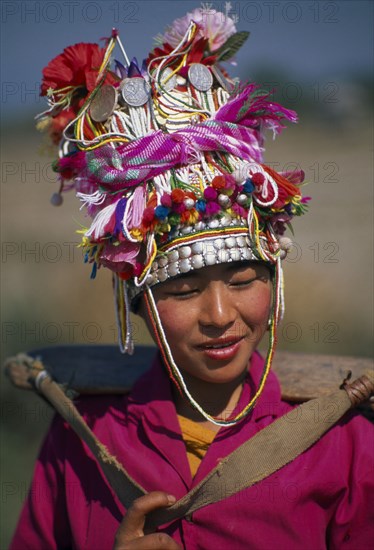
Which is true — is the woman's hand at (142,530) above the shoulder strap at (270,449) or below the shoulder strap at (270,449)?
below

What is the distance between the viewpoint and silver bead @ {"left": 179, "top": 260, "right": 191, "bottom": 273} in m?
2.32

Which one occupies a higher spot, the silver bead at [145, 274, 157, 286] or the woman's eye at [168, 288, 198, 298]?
the silver bead at [145, 274, 157, 286]

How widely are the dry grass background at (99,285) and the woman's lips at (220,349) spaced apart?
2.42 metres

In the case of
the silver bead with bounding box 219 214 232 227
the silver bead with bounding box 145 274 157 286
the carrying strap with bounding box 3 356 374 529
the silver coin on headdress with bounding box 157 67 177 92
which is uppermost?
the silver coin on headdress with bounding box 157 67 177 92

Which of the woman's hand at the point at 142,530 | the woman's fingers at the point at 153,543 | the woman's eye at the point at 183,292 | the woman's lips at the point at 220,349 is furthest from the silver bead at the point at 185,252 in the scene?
the woman's fingers at the point at 153,543

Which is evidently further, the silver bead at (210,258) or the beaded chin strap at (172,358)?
the beaded chin strap at (172,358)

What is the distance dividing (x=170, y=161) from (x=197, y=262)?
34 cm

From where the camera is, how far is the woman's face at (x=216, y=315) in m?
2.34

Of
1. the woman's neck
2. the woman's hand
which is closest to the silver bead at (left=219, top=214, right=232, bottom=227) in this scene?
the woman's neck

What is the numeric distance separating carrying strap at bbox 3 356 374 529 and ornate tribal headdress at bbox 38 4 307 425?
0.13m

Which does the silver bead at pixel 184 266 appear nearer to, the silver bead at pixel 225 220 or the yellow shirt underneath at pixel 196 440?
the silver bead at pixel 225 220

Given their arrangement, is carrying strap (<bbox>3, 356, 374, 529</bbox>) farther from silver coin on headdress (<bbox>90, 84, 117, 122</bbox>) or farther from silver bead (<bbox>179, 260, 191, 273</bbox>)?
silver coin on headdress (<bbox>90, 84, 117, 122</bbox>)

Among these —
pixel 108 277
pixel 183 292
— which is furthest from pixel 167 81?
pixel 108 277

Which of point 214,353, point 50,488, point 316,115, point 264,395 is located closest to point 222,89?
point 214,353
